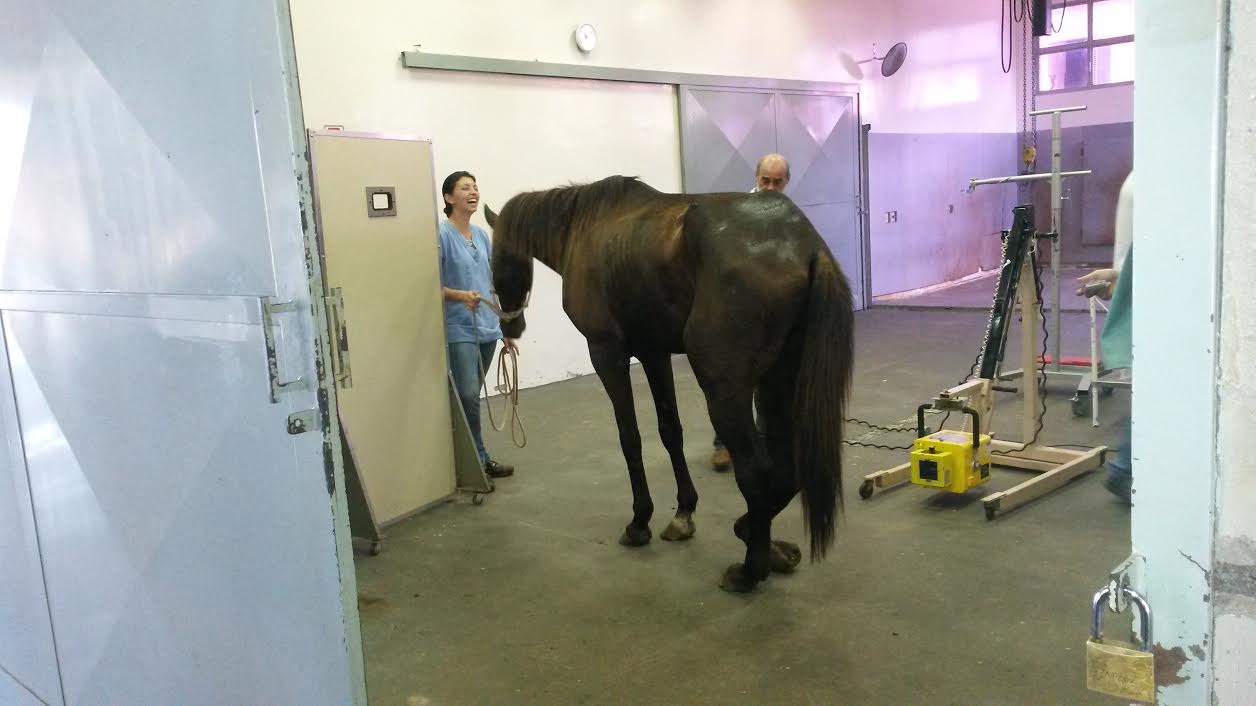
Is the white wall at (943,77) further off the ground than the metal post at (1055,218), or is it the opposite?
the white wall at (943,77)

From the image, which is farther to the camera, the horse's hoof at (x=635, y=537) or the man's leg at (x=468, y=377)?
the man's leg at (x=468, y=377)

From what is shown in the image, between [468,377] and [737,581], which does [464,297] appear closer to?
[468,377]

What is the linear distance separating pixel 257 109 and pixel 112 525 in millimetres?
1243

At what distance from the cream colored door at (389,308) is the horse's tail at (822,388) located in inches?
76.3

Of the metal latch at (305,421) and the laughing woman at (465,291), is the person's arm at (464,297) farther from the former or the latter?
the metal latch at (305,421)

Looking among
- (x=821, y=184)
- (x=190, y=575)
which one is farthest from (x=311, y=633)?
(x=821, y=184)

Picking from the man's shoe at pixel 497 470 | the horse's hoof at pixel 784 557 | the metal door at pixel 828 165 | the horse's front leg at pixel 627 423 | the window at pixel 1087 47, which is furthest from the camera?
the window at pixel 1087 47

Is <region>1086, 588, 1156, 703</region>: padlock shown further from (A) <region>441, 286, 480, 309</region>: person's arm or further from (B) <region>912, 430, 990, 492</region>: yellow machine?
(A) <region>441, 286, 480, 309</region>: person's arm

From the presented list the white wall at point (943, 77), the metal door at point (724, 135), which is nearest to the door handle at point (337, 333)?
the metal door at point (724, 135)

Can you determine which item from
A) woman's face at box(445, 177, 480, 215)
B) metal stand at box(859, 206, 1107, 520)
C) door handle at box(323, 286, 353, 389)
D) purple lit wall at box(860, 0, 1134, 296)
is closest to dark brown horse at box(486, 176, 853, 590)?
woman's face at box(445, 177, 480, 215)

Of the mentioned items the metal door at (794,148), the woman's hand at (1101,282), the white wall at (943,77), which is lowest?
the woman's hand at (1101,282)

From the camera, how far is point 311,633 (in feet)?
5.13

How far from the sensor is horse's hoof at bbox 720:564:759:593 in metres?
3.11

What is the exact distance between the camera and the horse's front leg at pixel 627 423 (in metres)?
3.47
